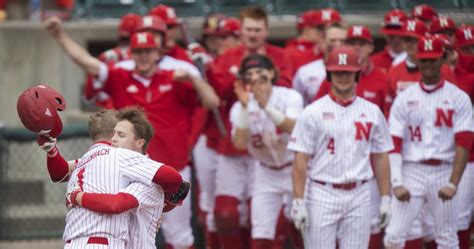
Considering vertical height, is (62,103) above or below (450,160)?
above

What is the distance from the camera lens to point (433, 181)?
10008 mm

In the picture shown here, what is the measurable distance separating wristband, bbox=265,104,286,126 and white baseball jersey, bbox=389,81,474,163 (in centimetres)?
91

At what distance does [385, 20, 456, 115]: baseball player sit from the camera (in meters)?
10.5

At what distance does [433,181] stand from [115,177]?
12.6 feet

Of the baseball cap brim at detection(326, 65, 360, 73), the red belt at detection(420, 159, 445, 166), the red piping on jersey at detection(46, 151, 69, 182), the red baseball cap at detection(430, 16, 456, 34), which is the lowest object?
the red belt at detection(420, 159, 445, 166)

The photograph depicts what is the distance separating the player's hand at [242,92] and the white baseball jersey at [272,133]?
4.4 inches

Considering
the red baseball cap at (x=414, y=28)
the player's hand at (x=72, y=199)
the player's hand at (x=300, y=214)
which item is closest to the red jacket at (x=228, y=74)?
the red baseball cap at (x=414, y=28)

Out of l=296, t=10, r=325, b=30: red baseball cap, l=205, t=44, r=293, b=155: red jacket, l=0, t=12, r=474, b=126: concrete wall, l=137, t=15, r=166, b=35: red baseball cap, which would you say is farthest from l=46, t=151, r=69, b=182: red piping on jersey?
l=0, t=12, r=474, b=126: concrete wall

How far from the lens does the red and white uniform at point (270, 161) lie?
34.7 feet

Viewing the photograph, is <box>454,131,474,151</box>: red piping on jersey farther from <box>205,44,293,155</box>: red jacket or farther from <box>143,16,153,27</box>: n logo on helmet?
<box>143,16,153,27</box>: n logo on helmet

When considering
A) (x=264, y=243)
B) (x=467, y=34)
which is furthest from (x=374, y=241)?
(x=467, y=34)

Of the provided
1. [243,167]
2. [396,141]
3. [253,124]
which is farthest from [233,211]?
[396,141]

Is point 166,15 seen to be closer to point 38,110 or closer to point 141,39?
point 141,39

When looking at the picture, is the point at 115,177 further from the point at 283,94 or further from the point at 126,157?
the point at 283,94
